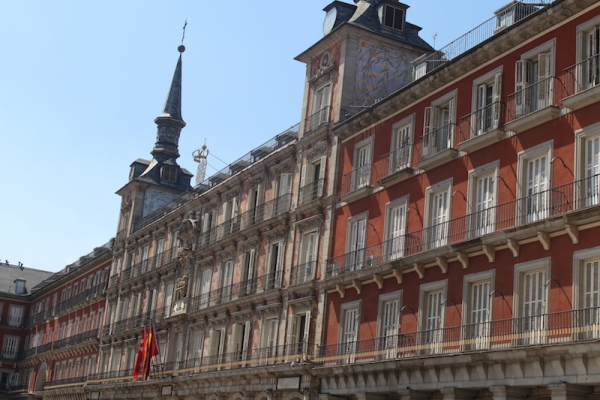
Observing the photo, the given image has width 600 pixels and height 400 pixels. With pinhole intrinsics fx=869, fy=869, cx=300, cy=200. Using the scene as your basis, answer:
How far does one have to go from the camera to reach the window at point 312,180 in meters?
39.0

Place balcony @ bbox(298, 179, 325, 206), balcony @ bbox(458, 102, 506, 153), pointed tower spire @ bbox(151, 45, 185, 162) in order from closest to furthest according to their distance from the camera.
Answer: balcony @ bbox(458, 102, 506, 153) → balcony @ bbox(298, 179, 325, 206) → pointed tower spire @ bbox(151, 45, 185, 162)

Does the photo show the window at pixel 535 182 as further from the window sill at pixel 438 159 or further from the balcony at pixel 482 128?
the window sill at pixel 438 159

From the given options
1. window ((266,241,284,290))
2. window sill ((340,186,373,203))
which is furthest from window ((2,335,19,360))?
window sill ((340,186,373,203))

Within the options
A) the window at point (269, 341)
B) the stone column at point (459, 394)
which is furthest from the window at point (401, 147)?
the window at point (269, 341)

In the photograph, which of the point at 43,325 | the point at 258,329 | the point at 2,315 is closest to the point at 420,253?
the point at 258,329

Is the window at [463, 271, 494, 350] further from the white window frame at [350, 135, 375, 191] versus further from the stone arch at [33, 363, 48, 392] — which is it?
the stone arch at [33, 363, 48, 392]

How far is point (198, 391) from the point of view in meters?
46.0

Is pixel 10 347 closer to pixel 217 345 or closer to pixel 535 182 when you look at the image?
pixel 217 345

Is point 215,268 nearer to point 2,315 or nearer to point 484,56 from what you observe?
point 484,56

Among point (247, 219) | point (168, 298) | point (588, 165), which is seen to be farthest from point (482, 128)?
point (168, 298)

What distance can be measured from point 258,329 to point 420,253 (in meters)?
14.2

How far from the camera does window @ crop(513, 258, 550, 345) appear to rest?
79.3 feet

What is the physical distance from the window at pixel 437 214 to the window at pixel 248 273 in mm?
14800

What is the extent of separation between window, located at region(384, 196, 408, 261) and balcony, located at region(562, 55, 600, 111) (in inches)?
344
